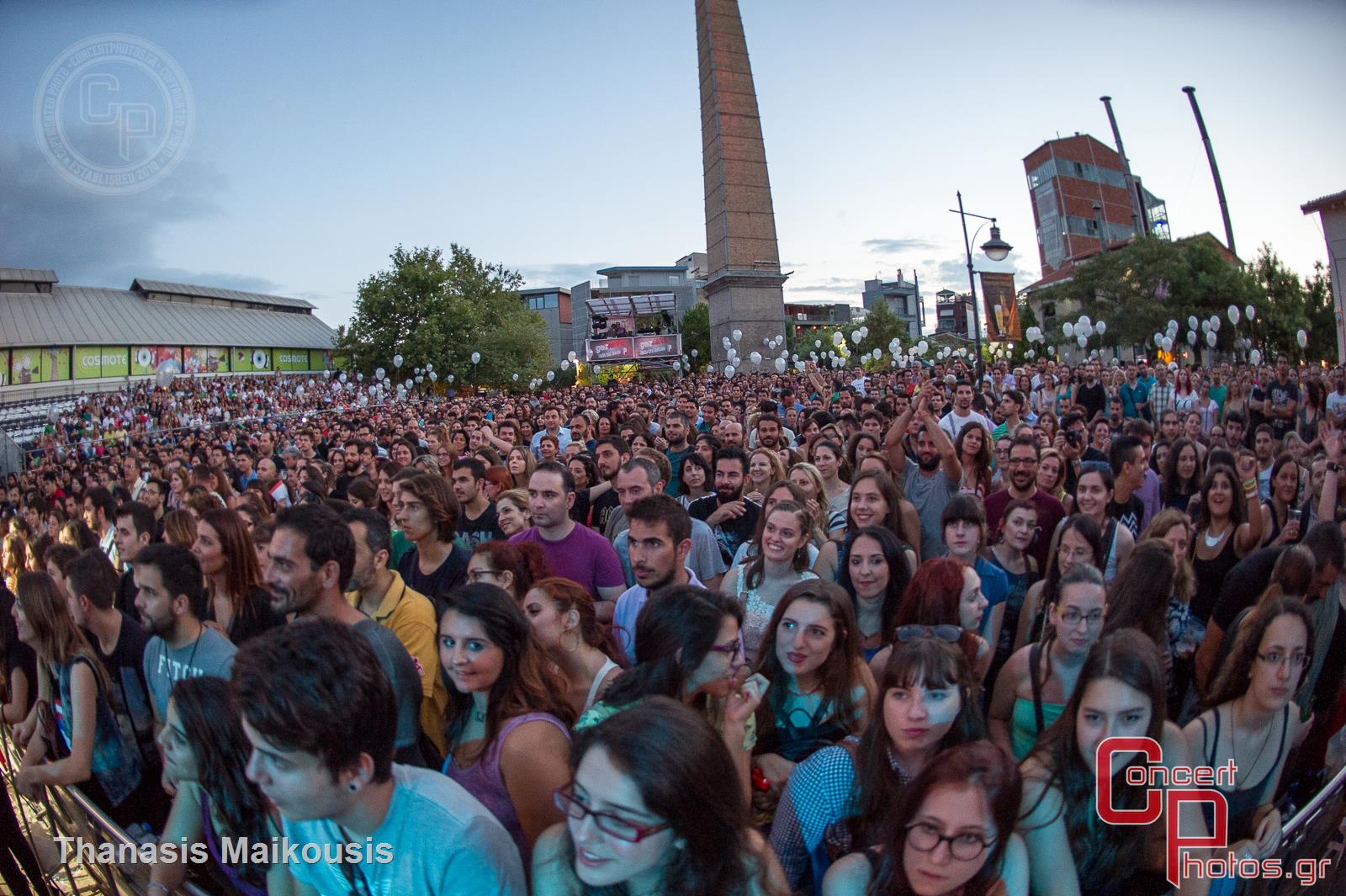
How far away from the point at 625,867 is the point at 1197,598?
3.82 meters

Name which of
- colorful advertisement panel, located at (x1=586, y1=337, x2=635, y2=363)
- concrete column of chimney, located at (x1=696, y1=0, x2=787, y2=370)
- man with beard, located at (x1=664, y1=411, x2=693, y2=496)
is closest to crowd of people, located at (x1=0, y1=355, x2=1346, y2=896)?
man with beard, located at (x1=664, y1=411, x2=693, y2=496)

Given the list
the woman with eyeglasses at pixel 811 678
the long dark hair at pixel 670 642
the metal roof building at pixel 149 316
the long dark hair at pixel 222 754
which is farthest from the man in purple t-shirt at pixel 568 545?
the metal roof building at pixel 149 316

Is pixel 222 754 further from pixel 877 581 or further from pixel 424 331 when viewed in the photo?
pixel 424 331

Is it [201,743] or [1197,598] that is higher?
[201,743]

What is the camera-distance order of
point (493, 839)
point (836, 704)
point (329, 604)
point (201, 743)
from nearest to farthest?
point (493, 839) → point (201, 743) → point (836, 704) → point (329, 604)

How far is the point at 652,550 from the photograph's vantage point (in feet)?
11.7

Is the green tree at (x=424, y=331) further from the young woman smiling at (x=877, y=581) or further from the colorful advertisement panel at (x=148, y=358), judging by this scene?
the young woman smiling at (x=877, y=581)

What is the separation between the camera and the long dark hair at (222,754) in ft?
7.70

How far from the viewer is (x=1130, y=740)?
2.22 metres

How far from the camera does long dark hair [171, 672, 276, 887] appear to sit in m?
2.35

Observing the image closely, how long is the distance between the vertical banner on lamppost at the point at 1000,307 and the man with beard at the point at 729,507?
38046 mm

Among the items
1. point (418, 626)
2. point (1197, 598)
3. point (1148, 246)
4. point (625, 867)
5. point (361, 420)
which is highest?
point (1148, 246)

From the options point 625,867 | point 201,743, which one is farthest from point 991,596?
point 201,743

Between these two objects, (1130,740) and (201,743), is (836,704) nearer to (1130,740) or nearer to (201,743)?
(1130,740)
